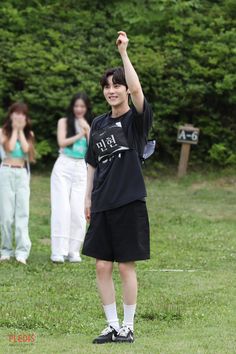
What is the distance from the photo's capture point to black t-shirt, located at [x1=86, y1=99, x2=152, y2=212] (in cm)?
652

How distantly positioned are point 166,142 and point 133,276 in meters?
12.1

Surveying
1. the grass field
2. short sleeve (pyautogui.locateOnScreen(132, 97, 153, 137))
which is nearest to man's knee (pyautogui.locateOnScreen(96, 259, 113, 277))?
the grass field

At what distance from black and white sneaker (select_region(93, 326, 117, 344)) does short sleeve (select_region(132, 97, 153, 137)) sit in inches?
58.2

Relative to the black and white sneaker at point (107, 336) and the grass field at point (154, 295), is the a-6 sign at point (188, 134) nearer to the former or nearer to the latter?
the grass field at point (154, 295)

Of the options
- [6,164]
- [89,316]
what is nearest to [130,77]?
[89,316]

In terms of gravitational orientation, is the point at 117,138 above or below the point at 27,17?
above

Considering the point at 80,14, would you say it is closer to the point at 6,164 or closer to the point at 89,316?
the point at 6,164

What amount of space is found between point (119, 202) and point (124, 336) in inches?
38.8

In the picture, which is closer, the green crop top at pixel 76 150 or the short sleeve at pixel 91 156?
the short sleeve at pixel 91 156

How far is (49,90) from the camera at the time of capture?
17922mm

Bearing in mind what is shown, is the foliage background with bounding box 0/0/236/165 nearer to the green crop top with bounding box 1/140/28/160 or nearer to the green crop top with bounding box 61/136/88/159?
the green crop top with bounding box 61/136/88/159

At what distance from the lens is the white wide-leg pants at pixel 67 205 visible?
1088cm

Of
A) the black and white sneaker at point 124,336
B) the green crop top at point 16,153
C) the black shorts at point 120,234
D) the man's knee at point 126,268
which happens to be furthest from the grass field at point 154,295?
the green crop top at point 16,153

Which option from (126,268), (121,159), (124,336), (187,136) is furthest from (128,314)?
(187,136)
